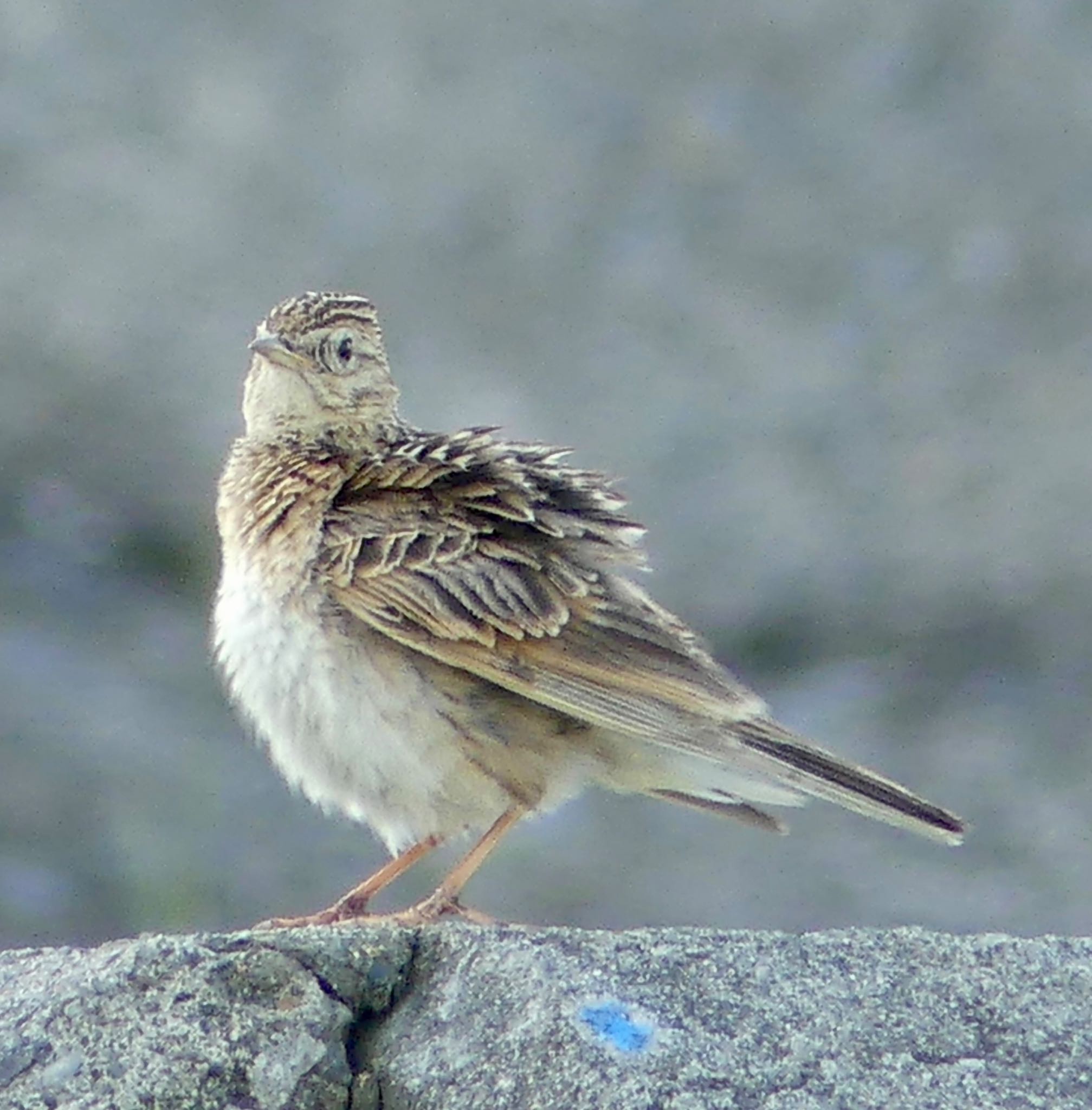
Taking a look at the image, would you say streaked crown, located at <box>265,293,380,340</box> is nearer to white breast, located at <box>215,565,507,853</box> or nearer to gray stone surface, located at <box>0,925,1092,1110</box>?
white breast, located at <box>215,565,507,853</box>

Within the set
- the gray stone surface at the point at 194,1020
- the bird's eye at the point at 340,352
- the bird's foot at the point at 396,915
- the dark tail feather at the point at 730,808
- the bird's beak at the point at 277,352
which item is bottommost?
the gray stone surface at the point at 194,1020

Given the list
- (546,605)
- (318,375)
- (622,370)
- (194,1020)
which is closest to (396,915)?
(546,605)

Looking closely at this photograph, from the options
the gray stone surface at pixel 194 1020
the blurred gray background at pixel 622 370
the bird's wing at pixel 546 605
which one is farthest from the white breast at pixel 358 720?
Answer: the blurred gray background at pixel 622 370

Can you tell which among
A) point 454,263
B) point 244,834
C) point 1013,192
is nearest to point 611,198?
point 454,263

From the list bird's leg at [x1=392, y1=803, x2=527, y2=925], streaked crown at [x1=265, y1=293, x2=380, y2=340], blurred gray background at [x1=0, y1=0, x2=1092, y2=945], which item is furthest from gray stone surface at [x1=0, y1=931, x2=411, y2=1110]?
blurred gray background at [x1=0, y1=0, x2=1092, y2=945]

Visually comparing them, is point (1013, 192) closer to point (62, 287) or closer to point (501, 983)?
point (62, 287)

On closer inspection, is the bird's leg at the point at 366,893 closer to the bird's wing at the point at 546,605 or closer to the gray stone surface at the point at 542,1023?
the bird's wing at the point at 546,605

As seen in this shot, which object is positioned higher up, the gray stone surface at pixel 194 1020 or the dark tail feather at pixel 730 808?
the dark tail feather at pixel 730 808

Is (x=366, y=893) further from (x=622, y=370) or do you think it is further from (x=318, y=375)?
(x=622, y=370)
